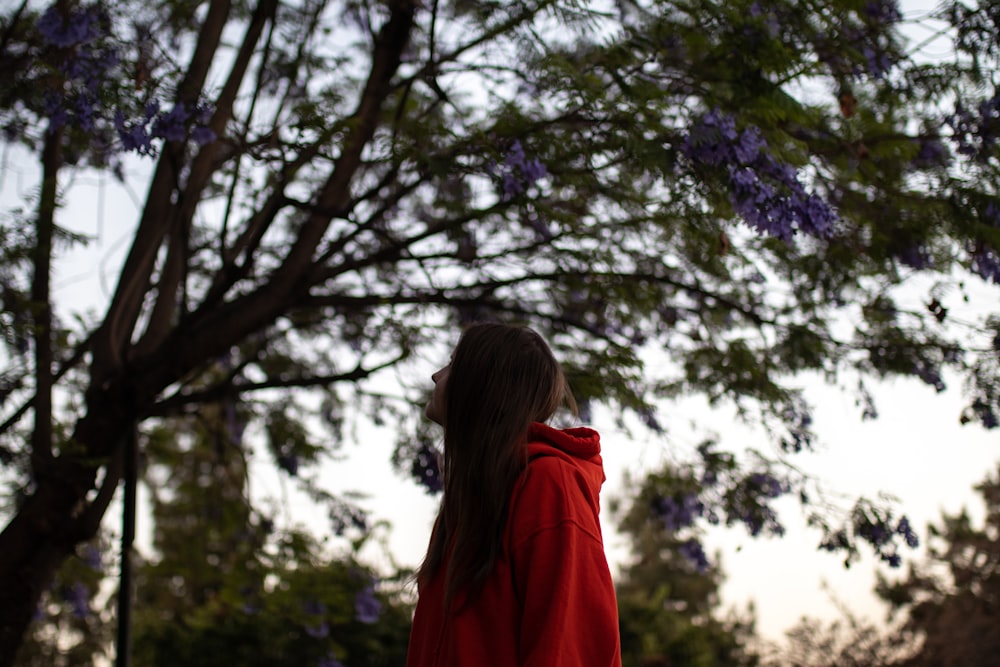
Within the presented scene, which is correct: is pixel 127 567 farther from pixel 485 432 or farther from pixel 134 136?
pixel 485 432

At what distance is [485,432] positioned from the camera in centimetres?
205

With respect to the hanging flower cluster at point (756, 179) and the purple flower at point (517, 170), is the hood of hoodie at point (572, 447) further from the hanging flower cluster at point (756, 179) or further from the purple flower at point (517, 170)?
the purple flower at point (517, 170)

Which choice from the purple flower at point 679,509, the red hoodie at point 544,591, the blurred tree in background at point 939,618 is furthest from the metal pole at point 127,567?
the blurred tree in background at point 939,618

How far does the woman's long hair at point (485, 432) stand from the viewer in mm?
1975

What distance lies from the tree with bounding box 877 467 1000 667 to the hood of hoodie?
893 cm

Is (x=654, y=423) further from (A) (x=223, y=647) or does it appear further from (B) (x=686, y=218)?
(A) (x=223, y=647)

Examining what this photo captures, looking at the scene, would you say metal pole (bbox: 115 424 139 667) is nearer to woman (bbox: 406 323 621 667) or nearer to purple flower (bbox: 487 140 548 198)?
purple flower (bbox: 487 140 548 198)

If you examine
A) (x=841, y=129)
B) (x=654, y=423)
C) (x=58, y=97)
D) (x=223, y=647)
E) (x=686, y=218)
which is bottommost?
(x=223, y=647)

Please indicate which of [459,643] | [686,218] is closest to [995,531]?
[686,218]

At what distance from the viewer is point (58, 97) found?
13.1 feet

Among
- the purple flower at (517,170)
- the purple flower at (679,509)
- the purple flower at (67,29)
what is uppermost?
the purple flower at (67,29)

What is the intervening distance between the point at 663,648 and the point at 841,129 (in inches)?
321

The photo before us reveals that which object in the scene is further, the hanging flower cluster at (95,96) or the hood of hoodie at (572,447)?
the hanging flower cluster at (95,96)

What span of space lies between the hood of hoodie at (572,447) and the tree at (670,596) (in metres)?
3.34
